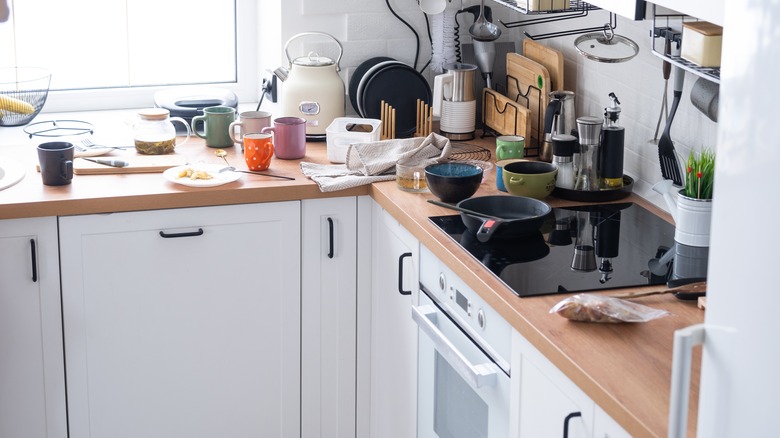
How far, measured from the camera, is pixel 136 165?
2869 millimetres

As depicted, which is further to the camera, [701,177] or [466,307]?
[466,307]

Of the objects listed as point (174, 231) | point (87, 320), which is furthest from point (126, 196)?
point (87, 320)

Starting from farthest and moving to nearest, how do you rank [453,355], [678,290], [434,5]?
[434,5] < [453,355] < [678,290]

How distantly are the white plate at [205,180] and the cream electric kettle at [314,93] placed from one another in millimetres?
381

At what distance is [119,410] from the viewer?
9.26ft

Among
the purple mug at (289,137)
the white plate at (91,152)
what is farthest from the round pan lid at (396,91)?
the white plate at (91,152)

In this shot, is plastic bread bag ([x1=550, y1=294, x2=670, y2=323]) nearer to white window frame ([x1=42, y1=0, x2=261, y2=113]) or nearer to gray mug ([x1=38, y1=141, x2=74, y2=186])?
gray mug ([x1=38, y1=141, x2=74, y2=186])

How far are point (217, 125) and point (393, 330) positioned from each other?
83cm

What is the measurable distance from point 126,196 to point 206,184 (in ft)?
0.67

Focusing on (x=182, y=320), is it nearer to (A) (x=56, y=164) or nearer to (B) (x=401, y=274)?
(A) (x=56, y=164)

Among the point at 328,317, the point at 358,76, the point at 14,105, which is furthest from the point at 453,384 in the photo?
the point at 14,105

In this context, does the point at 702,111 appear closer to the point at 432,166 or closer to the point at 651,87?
the point at 651,87

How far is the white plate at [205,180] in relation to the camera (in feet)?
8.86

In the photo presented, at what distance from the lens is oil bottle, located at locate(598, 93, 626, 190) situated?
2.53 meters
